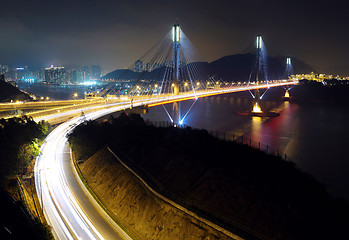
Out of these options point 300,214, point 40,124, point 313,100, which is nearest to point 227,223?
point 300,214

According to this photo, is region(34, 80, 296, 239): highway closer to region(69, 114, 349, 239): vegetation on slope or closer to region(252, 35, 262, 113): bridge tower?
region(69, 114, 349, 239): vegetation on slope

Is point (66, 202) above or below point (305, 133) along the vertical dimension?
above

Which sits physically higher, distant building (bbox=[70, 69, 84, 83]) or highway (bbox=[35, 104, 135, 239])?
distant building (bbox=[70, 69, 84, 83])

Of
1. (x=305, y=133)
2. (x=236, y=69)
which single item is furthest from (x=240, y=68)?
(x=305, y=133)

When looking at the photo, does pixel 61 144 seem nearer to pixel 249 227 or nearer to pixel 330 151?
pixel 249 227

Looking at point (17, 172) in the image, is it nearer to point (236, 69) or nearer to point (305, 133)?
point (305, 133)

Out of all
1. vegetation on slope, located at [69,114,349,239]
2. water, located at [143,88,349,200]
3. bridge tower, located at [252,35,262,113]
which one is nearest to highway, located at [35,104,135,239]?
vegetation on slope, located at [69,114,349,239]
